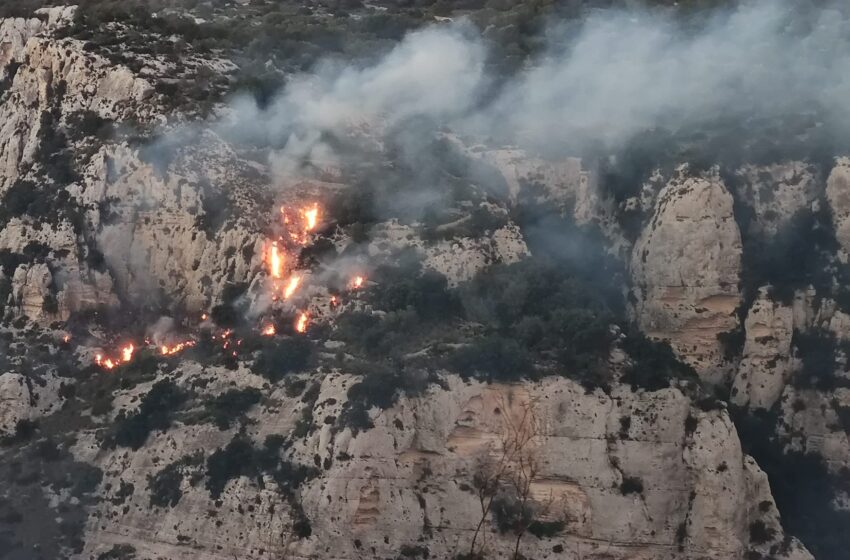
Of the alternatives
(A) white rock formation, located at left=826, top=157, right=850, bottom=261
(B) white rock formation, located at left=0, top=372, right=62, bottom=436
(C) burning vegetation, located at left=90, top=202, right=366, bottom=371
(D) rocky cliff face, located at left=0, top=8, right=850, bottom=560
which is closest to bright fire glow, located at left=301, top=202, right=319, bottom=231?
(C) burning vegetation, located at left=90, top=202, right=366, bottom=371

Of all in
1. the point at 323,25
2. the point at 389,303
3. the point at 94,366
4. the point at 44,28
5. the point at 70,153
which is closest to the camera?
the point at 389,303

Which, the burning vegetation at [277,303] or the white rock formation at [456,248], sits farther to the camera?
the white rock formation at [456,248]

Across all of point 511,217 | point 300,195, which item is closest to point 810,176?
point 511,217

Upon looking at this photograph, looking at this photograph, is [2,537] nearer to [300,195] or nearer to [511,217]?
[300,195]

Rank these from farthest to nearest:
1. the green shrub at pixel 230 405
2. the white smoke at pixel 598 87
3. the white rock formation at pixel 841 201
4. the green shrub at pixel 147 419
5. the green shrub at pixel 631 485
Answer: the white smoke at pixel 598 87 → the white rock formation at pixel 841 201 → the green shrub at pixel 147 419 → the green shrub at pixel 230 405 → the green shrub at pixel 631 485

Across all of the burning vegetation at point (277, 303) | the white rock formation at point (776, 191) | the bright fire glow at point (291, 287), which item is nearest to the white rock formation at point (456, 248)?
the burning vegetation at point (277, 303)

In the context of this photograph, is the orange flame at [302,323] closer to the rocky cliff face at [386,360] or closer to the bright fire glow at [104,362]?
the rocky cliff face at [386,360]
